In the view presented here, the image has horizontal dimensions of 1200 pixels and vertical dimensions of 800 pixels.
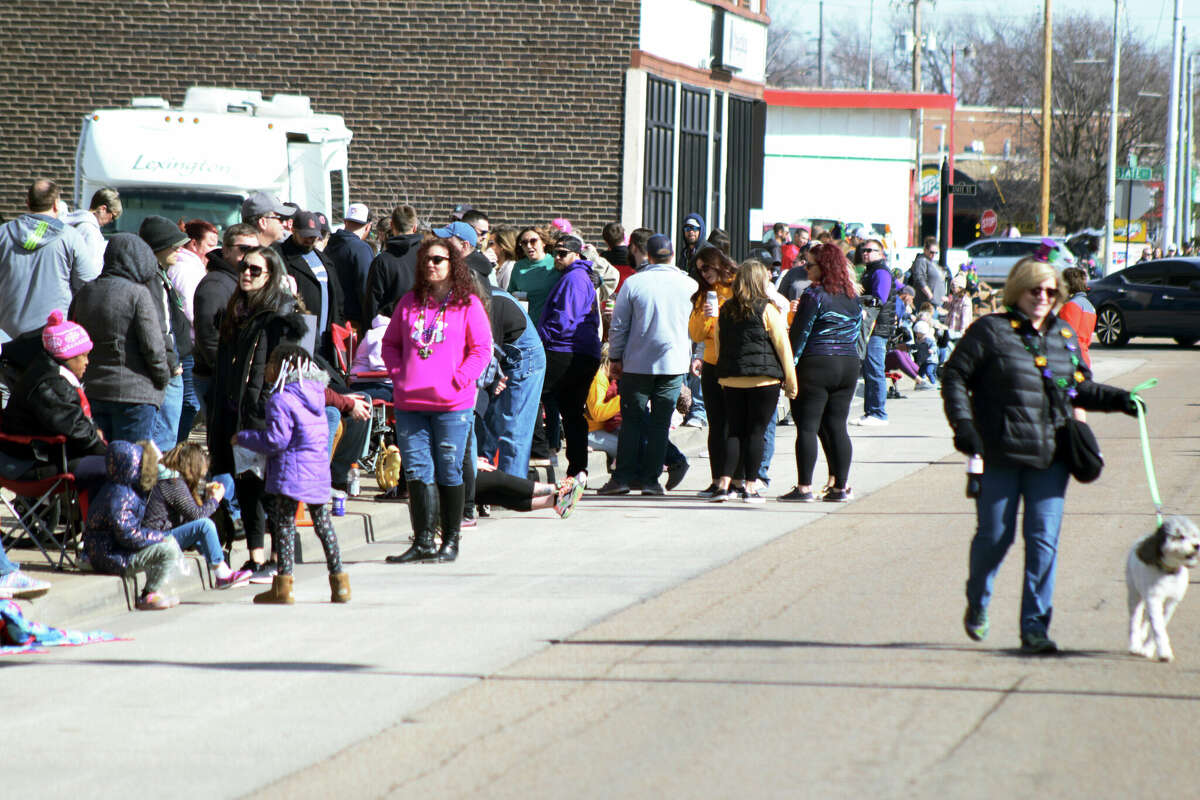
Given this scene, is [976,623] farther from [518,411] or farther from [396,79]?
[396,79]

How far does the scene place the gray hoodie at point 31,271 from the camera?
35.8 feet

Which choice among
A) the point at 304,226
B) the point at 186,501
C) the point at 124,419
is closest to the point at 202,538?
the point at 186,501

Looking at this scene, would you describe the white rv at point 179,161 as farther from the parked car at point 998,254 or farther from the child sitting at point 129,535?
the parked car at point 998,254

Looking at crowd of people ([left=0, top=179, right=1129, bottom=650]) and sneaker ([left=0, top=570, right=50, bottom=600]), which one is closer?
sneaker ([left=0, top=570, right=50, bottom=600])

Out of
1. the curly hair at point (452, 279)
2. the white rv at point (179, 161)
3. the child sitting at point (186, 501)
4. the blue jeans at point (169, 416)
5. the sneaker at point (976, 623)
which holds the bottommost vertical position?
the sneaker at point (976, 623)

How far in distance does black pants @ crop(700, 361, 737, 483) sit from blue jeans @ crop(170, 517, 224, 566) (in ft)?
14.6

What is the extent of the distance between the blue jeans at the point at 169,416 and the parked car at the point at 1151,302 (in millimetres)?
23339

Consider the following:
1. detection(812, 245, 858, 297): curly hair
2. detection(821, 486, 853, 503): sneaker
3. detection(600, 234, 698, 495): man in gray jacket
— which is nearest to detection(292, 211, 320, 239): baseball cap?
detection(600, 234, 698, 495): man in gray jacket

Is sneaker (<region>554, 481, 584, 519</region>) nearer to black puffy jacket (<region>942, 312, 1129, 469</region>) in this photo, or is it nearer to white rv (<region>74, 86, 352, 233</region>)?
black puffy jacket (<region>942, 312, 1129, 469</region>)

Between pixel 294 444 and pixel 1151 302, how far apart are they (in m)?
25.7

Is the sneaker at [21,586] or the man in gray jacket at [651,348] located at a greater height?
the man in gray jacket at [651,348]

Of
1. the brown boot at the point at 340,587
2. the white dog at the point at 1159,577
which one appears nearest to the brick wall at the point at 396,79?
the brown boot at the point at 340,587

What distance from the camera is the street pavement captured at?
213 inches

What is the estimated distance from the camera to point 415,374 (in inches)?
368
